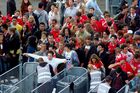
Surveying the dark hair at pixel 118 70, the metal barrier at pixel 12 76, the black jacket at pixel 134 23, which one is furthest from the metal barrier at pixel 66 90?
the black jacket at pixel 134 23

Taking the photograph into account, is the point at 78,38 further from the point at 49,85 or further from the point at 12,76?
the point at 12,76

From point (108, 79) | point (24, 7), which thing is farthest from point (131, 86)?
point (24, 7)

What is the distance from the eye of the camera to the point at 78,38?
65.3 ft

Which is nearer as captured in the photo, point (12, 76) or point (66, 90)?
point (66, 90)

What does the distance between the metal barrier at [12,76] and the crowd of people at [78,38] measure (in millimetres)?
685

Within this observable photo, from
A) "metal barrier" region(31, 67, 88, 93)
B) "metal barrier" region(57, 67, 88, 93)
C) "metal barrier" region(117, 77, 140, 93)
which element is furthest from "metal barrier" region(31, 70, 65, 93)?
"metal barrier" region(117, 77, 140, 93)

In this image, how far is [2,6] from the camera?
30578 mm

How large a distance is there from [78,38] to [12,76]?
8.07 feet

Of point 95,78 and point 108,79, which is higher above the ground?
point 108,79

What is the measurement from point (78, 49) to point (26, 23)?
3.57 meters

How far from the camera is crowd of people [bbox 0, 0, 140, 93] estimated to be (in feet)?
59.0

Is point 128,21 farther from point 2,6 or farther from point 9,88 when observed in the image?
point 2,6

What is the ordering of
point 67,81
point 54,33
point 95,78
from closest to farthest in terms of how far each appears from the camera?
point 95,78 < point 67,81 < point 54,33

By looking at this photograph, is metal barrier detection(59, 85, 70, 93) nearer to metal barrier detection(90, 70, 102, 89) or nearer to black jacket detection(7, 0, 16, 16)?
metal barrier detection(90, 70, 102, 89)
